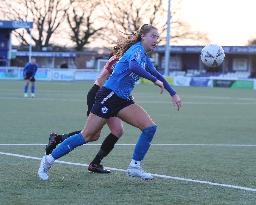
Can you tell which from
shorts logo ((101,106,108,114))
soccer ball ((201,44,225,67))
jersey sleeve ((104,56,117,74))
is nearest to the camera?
shorts logo ((101,106,108,114))

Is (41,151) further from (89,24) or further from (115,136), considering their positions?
(89,24)

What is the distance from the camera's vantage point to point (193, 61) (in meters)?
86.6

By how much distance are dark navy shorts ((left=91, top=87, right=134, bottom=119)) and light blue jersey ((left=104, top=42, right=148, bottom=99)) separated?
0.07 m

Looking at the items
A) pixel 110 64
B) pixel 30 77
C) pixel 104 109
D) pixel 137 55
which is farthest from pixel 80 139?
pixel 30 77

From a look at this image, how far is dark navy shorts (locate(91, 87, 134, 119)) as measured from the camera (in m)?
9.13

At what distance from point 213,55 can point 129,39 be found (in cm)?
207

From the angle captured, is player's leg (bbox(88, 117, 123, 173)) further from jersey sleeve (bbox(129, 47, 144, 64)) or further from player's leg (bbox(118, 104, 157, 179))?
jersey sleeve (bbox(129, 47, 144, 64))

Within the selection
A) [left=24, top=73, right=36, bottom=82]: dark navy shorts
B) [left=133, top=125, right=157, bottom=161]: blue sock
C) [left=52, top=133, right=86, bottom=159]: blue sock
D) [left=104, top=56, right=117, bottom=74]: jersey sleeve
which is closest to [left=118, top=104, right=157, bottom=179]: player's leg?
[left=133, top=125, right=157, bottom=161]: blue sock

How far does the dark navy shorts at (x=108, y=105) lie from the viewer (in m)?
9.13

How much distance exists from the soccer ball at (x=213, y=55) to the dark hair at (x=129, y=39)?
1.90 meters

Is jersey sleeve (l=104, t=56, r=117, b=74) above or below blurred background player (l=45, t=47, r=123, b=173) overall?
above

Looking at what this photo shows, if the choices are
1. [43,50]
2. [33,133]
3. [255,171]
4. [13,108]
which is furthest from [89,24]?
[255,171]

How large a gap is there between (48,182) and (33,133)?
7.01 m

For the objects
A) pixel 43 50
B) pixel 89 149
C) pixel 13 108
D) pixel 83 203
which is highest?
pixel 83 203
